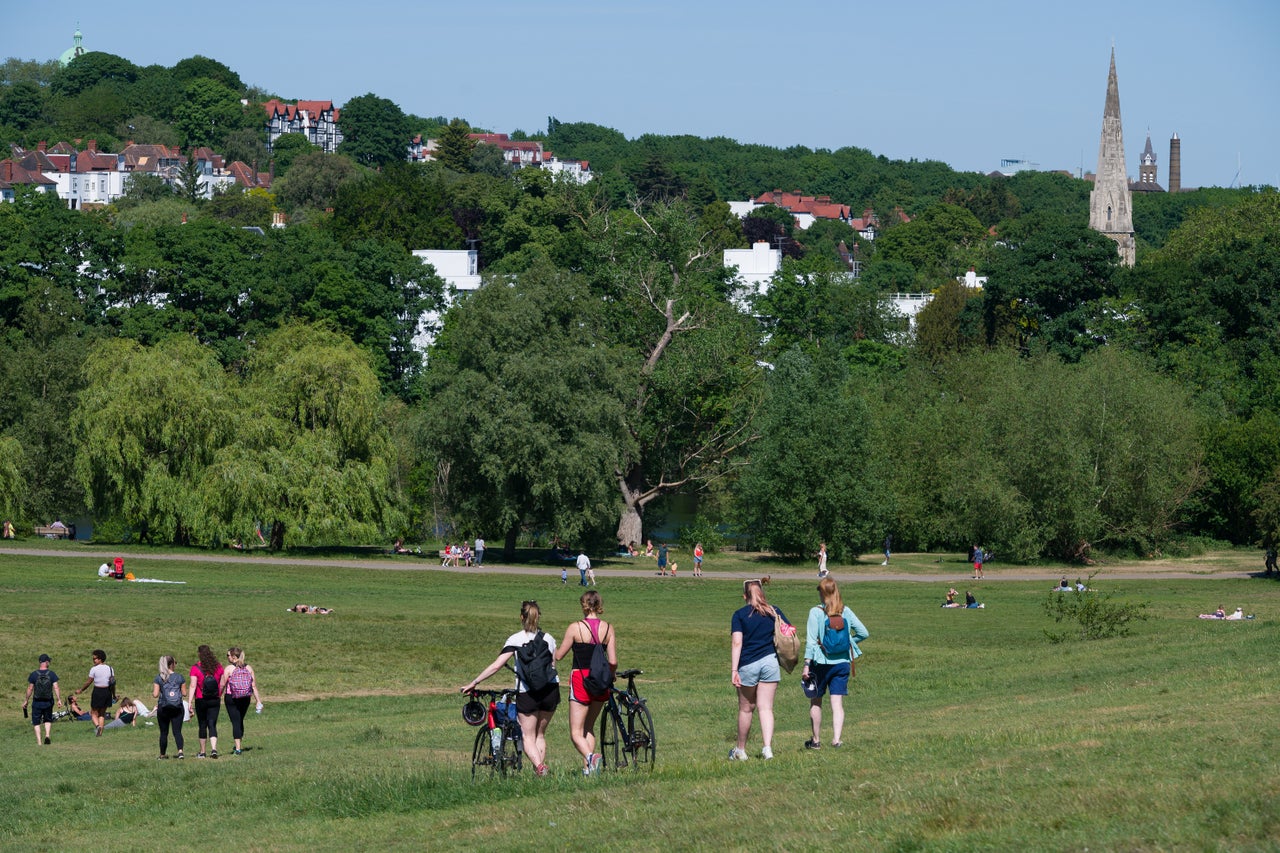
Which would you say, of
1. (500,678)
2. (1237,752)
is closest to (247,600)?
(500,678)

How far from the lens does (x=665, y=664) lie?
32.9 meters

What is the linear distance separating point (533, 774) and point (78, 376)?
63358 millimetres

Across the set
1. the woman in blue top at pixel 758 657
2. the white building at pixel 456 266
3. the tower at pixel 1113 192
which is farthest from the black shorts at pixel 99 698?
the tower at pixel 1113 192

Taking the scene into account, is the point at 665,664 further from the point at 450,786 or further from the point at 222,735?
the point at 450,786

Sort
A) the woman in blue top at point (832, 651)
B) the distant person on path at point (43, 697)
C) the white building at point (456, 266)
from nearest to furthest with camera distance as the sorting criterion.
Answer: the woman in blue top at point (832, 651), the distant person on path at point (43, 697), the white building at point (456, 266)

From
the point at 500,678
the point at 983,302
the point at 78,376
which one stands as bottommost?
the point at 500,678

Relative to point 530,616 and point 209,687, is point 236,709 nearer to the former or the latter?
point 209,687

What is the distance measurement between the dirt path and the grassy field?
1071cm

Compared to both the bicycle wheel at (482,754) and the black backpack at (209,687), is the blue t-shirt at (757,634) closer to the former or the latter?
the bicycle wheel at (482,754)

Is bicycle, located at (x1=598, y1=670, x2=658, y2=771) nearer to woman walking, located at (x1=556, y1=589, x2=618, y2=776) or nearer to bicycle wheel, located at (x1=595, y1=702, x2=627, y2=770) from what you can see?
bicycle wheel, located at (x1=595, y1=702, x2=627, y2=770)

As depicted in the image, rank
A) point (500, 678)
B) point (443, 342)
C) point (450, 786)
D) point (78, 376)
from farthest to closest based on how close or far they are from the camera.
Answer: point (443, 342) < point (78, 376) < point (500, 678) < point (450, 786)

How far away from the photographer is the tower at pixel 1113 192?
7047 inches

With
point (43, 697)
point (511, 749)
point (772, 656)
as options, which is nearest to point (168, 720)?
point (43, 697)

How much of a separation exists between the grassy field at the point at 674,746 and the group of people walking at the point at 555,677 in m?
0.43
